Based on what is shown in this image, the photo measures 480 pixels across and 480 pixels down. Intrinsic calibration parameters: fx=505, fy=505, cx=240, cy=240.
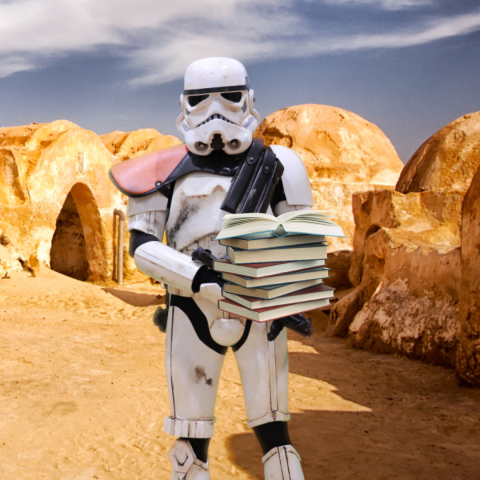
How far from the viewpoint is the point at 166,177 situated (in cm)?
207

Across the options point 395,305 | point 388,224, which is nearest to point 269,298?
point 395,305

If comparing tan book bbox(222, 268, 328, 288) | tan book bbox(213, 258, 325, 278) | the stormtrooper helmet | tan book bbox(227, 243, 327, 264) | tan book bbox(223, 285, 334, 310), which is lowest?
tan book bbox(223, 285, 334, 310)

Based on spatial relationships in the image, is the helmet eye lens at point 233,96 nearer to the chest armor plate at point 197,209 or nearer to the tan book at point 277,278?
the chest armor plate at point 197,209

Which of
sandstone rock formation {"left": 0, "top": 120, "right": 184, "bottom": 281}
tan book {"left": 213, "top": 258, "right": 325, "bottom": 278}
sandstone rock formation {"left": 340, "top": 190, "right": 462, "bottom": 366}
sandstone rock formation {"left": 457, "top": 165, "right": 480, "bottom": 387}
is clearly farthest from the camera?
sandstone rock formation {"left": 0, "top": 120, "right": 184, "bottom": 281}

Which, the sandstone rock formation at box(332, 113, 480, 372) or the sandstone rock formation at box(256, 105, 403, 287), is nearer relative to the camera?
the sandstone rock formation at box(332, 113, 480, 372)

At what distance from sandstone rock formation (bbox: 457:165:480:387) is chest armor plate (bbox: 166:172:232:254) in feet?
9.96

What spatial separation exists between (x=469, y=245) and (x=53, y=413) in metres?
3.69

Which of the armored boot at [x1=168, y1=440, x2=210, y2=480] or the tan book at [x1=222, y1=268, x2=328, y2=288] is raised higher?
the tan book at [x1=222, y1=268, x2=328, y2=288]

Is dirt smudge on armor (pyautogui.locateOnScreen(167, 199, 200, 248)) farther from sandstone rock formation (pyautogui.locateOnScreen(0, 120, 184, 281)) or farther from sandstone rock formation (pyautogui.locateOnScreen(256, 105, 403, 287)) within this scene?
sandstone rock formation (pyautogui.locateOnScreen(256, 105, 403, 287))

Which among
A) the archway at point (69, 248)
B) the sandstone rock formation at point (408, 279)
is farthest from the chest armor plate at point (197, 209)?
the archway at point (69, 248)

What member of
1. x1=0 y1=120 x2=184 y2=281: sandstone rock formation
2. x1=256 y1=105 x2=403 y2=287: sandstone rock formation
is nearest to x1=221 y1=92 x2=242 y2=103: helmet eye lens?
x1=0 y1=120 x2=184 y2=281: sandstone rock formation

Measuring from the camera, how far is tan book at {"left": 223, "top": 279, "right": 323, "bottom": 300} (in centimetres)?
168

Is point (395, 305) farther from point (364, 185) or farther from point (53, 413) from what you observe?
point (364, 185)

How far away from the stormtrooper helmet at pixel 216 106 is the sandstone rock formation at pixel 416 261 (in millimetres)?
3115
